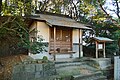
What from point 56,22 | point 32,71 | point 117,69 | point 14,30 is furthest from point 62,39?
point 32,71

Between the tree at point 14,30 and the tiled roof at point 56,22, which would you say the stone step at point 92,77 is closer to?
the tree at point 14,30

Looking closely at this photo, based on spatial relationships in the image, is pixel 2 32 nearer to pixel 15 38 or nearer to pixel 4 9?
pixel 15 38

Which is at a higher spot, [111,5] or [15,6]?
[111,5]

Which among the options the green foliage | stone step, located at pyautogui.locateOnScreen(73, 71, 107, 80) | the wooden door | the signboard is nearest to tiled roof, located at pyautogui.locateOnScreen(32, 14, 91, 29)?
the wooden door

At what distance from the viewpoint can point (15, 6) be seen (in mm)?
8977

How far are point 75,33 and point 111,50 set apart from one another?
13.5 feet

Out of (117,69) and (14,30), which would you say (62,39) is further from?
(14,30)

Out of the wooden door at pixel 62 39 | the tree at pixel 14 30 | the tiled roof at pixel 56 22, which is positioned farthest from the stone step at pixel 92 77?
the tiled roof at pixel 56 22

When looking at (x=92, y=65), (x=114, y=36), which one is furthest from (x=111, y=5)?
(x=92, y=65)

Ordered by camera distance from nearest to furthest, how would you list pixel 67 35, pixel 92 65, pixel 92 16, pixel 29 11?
pixel 29 11 < pixel 92 65 < pixel 67 35 < pixel 92 16

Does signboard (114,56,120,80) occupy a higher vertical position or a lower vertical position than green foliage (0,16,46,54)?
lower

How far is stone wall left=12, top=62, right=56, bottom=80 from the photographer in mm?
7482

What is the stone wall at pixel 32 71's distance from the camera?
295 inches

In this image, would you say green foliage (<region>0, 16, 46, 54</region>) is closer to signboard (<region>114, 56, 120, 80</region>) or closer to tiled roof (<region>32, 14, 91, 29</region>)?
tiled roof (<region>32, 14, 91, 29</region>)
